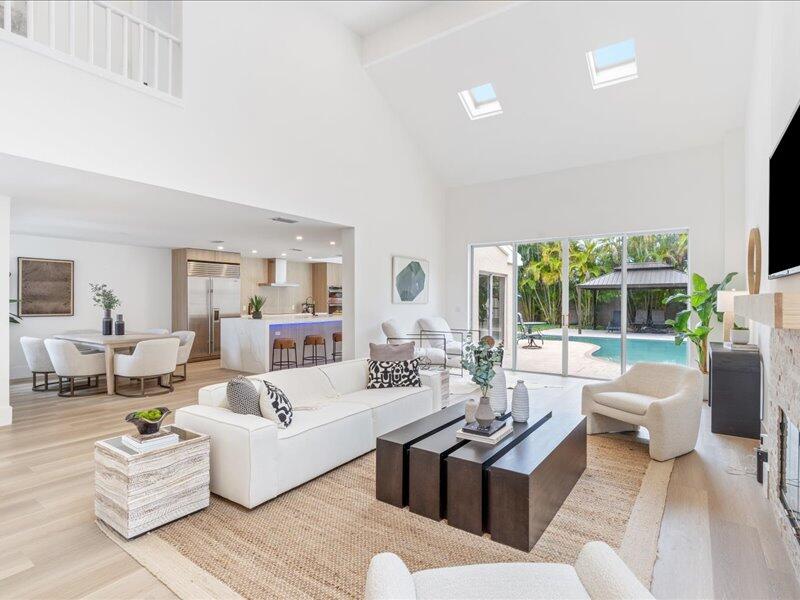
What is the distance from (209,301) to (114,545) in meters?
7.29

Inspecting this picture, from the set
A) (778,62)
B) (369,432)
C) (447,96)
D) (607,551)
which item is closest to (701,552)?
(607,551)

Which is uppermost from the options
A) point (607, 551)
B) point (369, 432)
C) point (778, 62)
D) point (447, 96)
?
point (447, 96)

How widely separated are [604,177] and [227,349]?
279 inches

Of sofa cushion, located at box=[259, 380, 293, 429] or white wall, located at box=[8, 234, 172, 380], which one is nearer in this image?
sofa cushion, located at box=[259, 380, 293, 429]

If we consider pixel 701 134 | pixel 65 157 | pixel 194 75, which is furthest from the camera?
pixel 701 134

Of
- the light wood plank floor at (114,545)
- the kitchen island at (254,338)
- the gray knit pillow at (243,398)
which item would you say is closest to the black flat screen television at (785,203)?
the light wood plank floor at (114,545)

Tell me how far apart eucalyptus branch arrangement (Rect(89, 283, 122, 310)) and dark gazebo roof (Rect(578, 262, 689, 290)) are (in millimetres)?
7756

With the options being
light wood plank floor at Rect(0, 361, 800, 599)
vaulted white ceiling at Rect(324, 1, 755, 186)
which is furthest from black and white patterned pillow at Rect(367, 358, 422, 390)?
vaulted white ceiling at Rect(324, 1, 755, 186)

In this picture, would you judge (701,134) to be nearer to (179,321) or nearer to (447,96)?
(447,96)

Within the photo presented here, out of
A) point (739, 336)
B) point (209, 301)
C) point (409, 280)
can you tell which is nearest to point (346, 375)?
point (409, 280)

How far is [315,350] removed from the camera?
27.9 feet

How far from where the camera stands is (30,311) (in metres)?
7.16

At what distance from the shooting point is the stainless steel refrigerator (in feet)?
28.9

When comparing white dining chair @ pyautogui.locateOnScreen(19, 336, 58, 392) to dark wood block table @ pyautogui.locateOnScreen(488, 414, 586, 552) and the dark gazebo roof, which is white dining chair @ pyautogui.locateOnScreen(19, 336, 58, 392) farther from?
the dark gazebo roof
